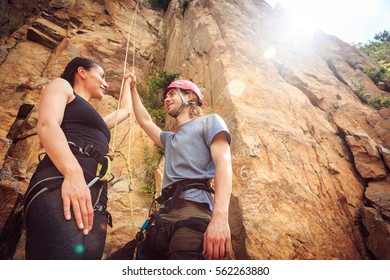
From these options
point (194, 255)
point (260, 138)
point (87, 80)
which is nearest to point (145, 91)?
point (260, 138)

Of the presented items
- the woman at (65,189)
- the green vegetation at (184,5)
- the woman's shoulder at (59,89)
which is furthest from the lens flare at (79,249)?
the green vegetation at (184,5)

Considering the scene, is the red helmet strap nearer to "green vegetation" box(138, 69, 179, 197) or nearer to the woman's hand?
the woman's hand

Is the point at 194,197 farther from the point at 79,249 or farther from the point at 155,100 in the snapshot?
the point at 155,100

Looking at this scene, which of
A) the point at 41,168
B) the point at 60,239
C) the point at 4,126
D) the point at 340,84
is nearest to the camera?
the point at 60,239

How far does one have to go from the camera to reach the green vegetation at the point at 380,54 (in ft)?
33.1

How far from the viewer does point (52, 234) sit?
1.68m

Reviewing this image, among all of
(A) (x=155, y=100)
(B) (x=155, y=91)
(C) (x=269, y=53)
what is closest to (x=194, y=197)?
(A) (x=155, y=100)

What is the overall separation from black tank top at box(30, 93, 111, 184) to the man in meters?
0.77

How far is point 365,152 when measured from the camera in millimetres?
5355

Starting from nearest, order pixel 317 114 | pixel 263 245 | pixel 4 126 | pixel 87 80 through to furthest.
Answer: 1. pixel 87 80
2. pixel 263 245
3. pixel 4 126
4. pixel 317 114

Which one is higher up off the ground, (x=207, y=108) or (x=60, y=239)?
(x=60, y=239)

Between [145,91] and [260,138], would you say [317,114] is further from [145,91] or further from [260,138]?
[145,91]

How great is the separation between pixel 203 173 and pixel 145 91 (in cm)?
684
